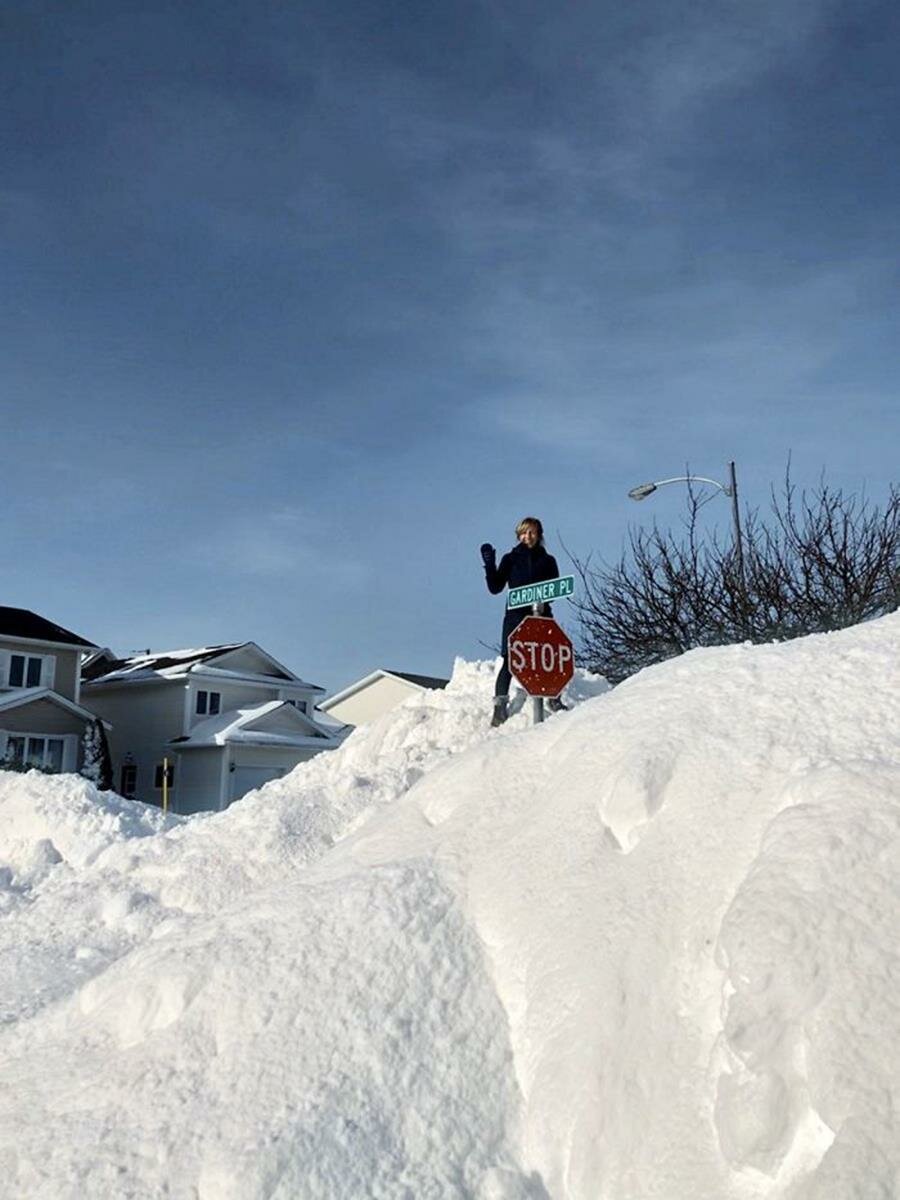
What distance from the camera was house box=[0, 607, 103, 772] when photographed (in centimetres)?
2847

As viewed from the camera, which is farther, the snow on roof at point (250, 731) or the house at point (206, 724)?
the house at point (206, 724)

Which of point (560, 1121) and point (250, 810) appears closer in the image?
point (560, 1121)

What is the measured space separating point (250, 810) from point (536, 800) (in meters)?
3.23

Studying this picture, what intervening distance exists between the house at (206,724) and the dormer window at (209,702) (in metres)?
0.03

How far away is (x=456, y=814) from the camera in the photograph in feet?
17.3

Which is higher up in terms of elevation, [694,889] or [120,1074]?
[694,889]

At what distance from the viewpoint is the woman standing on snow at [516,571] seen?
351 inches

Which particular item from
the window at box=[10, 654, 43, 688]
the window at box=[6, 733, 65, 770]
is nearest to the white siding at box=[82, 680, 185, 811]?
the window at box=[6, 733, 65, 770]

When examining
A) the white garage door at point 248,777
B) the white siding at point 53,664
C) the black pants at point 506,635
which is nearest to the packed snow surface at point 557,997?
the black pants at point 506,635

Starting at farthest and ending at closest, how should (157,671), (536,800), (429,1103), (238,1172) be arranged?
1. (157,671)
2. (536,800)
3. (429,1103)
4. (238,1172)

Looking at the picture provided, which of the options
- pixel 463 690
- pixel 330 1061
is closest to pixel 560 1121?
pixel 330 1061

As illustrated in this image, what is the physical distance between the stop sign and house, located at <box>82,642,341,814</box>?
23415 mm

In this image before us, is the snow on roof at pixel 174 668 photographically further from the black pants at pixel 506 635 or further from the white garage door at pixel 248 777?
the black pants at pixel 506 635

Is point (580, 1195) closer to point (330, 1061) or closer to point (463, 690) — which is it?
point (330, 1061)
